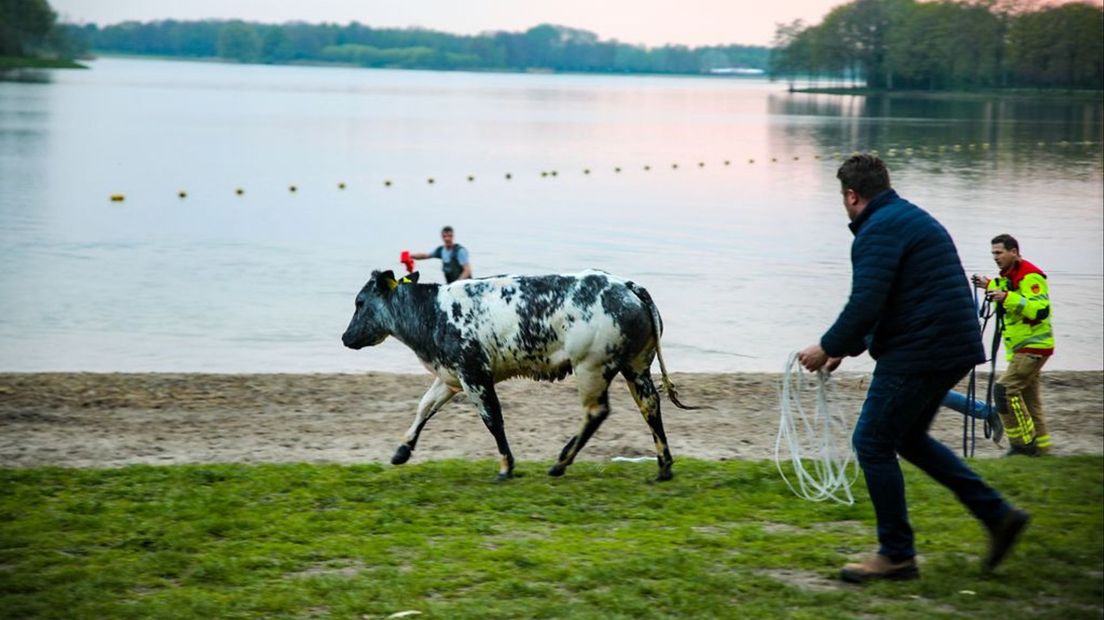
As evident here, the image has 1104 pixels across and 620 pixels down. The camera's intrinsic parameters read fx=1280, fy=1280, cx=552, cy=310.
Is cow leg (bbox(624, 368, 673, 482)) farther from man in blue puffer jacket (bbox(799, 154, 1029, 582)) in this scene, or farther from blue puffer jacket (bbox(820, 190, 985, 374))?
blue puffer jacket (bbox(820, 190, 985, 374))

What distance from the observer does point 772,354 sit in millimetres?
20516

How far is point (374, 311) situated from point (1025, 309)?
19.8ft

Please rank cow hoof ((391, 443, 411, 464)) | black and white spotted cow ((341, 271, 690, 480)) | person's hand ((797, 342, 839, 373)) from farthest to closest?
1. cow hoof ((391, 443, 411, 464))
2. black and white spotted cow ((341, 271, 690, 480))
3. person's hand ((797, 342, 839, 373))

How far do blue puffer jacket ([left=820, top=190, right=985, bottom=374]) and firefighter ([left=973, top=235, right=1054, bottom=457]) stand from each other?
5078 mm

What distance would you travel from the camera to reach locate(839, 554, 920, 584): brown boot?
718 centimetres

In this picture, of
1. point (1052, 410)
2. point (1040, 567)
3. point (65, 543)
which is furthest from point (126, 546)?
point (1052, 410)

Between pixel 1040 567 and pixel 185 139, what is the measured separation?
80.8m

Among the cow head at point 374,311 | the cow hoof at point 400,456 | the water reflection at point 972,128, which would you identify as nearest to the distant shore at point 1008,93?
the water reflection at point 972,128

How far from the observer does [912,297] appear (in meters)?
7.11

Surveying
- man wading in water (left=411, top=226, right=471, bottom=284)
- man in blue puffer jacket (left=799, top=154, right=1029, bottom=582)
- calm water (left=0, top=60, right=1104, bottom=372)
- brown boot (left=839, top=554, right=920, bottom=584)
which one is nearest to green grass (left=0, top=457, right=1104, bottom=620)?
brown boot (left=839, top=554, right=920, bottom=584)

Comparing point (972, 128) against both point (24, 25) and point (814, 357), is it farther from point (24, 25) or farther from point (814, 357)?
point (24, 25)

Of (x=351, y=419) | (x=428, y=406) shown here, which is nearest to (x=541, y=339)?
(x=428, y=406)

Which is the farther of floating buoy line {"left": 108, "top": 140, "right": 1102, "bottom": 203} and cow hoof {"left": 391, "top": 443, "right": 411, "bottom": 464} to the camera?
floating buoy line {"left": 108, "top": 140, "right": 1102, "bottom": 203}

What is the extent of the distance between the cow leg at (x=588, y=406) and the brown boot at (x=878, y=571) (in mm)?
3478
